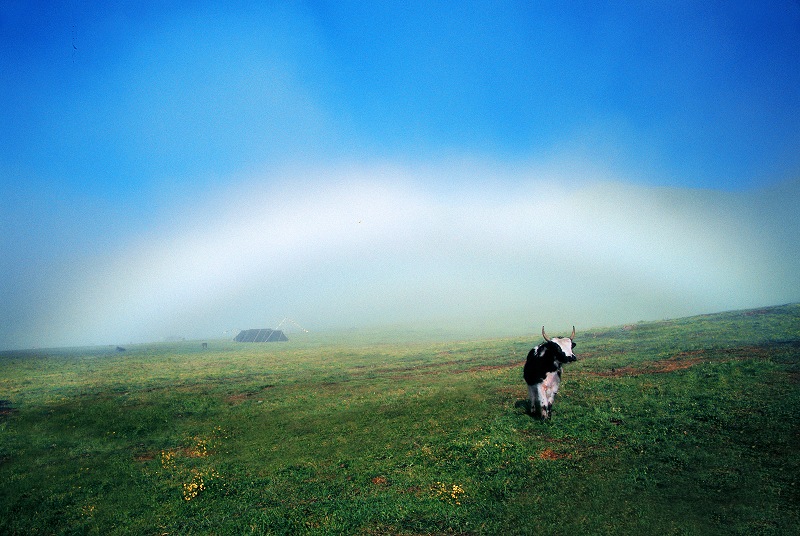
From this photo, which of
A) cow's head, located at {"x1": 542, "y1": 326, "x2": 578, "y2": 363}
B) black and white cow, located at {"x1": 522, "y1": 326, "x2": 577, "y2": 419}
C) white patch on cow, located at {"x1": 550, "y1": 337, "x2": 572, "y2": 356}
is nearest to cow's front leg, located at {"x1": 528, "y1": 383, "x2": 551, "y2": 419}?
black and white cow, located at {"x1": 522, "y1": 326, "x2": 577, "y2": 419}

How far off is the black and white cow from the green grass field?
744 mm

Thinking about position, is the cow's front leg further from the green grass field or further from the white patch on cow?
the white patch on cow

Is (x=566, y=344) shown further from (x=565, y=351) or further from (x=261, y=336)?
(x=261, y=336)

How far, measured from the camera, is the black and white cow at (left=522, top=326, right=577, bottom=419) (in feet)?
50.3

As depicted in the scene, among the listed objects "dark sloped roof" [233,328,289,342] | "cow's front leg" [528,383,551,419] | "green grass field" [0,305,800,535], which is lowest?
"green grass field" [0,305,800,535]

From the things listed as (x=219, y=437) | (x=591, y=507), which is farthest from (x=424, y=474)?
(x=219, y=437)

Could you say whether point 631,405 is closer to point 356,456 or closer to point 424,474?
point 424,474

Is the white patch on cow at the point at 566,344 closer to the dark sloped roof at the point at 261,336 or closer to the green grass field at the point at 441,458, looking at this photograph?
the green grass field at the point at 441,458

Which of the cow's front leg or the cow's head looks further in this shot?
the cow's head

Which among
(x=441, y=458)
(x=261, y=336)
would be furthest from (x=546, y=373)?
(x=261, y=336)

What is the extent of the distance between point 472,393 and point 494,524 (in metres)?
12.9

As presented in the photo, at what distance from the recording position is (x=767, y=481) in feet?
30.1

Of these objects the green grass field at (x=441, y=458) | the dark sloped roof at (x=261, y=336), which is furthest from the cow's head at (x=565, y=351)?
the dark sloped roof at (x=261, y=336)

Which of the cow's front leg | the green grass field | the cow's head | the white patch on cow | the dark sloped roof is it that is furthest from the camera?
the dark sloped roof
